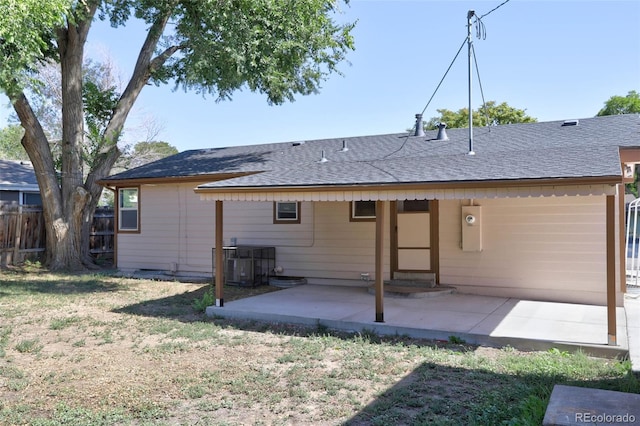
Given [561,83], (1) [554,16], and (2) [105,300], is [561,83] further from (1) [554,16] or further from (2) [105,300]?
(2) [105,300]

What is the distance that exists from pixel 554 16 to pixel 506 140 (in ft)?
7.99

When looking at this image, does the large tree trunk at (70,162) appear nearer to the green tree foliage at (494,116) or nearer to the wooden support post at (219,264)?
the wooden support post at (219,264)

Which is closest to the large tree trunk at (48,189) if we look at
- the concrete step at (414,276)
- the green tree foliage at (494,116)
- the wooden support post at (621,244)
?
the concrete step at (414,276)

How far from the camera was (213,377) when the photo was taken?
4840 mm

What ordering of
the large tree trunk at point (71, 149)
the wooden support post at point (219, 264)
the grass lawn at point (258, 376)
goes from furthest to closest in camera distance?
the large tree trunk at point (71, 149), the wooden support post at point (219, 264), the grass lawn at point (258, 376)

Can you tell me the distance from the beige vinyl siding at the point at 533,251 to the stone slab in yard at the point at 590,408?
535 centimetres

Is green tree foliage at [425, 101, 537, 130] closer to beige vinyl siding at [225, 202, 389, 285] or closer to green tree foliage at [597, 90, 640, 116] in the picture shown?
green tree foliage at [597, 90, 640, 116]

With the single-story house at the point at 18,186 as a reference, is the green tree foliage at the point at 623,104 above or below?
above

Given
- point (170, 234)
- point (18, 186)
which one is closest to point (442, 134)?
point (170, 234)

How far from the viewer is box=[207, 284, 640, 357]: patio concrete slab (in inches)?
232

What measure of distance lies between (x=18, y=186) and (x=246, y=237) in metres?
12.2

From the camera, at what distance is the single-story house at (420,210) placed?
20.7 feet

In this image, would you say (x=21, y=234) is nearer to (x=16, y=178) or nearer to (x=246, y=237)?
(x=16, y=178)

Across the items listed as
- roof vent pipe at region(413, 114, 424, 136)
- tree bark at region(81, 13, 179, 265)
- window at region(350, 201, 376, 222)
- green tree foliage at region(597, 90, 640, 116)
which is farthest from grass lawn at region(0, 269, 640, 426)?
green tree foliage at region(597, 90, 640, 116)
